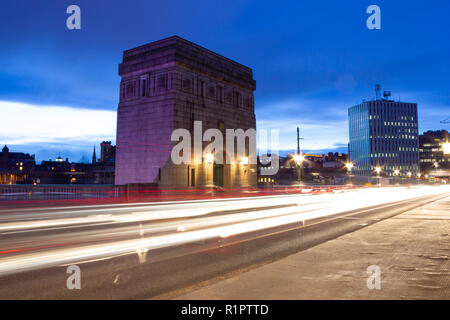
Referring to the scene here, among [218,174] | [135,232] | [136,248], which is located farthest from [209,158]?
[136,248]

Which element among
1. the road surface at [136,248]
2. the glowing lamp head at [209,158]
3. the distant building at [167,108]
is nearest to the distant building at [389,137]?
the distant building at [167,108]

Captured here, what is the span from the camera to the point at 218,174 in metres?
36.4

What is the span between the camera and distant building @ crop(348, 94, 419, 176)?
541 ft

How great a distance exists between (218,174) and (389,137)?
156m

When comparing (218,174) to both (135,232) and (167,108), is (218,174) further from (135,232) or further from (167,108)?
(135,232)

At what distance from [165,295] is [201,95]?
30.5 meters

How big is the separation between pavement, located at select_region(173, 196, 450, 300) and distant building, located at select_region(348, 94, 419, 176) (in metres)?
169

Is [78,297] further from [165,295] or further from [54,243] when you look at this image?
[54,243]

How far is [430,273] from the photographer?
20.7 ft

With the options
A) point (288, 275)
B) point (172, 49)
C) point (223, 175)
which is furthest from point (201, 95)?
point (288, 275)

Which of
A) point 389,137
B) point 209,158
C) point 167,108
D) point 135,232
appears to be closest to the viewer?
point 135,232

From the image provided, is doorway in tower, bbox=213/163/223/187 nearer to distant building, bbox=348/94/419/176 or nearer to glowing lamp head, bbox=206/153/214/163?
glowing lamp head, bbox=206/153/214/163

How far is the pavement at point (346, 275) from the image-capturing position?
5.17 m

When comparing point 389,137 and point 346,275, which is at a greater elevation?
point 389,137
